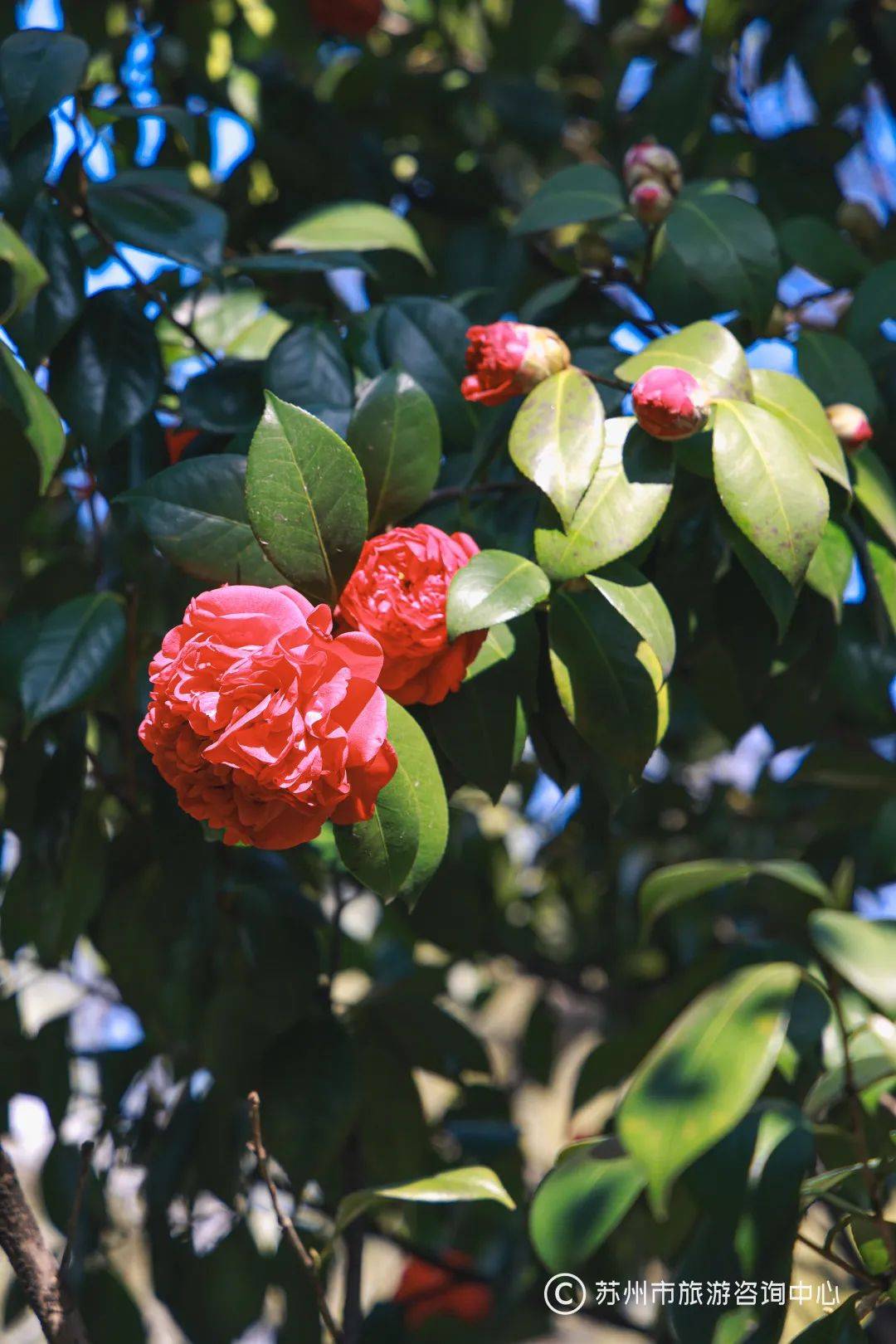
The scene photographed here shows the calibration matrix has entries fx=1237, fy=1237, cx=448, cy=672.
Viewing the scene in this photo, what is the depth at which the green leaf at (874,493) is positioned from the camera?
995mm

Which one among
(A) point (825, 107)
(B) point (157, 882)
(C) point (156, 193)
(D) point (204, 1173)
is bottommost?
(D) point (204, 1173)

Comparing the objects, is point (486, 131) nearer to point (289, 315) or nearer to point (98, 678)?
point (289, 315)

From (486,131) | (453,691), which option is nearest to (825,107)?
(486,131)

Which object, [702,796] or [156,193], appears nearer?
[156,193]

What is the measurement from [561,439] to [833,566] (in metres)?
0.28

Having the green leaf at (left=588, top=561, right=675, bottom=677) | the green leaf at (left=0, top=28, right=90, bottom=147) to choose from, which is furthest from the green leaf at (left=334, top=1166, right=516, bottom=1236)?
the green leaf at (left=0, top=28, right=90, bottom=147)

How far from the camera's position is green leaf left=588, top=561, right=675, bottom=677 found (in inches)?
31.3

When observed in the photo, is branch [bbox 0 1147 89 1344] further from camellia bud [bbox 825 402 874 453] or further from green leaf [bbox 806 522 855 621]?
camellia bud [bbox 825 402 874 453]

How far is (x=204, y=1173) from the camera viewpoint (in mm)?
1239

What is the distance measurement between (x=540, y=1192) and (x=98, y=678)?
511 mm

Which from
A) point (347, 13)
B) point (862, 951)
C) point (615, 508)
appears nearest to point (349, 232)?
point (615, 508)

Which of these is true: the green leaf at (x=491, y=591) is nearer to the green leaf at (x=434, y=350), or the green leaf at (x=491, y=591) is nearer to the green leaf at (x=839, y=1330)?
the green leaf at (x=434, y=350)

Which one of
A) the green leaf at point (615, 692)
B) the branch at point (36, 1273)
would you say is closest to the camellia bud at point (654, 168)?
the green leaf at point (615, 692)

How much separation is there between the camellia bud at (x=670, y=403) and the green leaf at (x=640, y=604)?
9 cm
